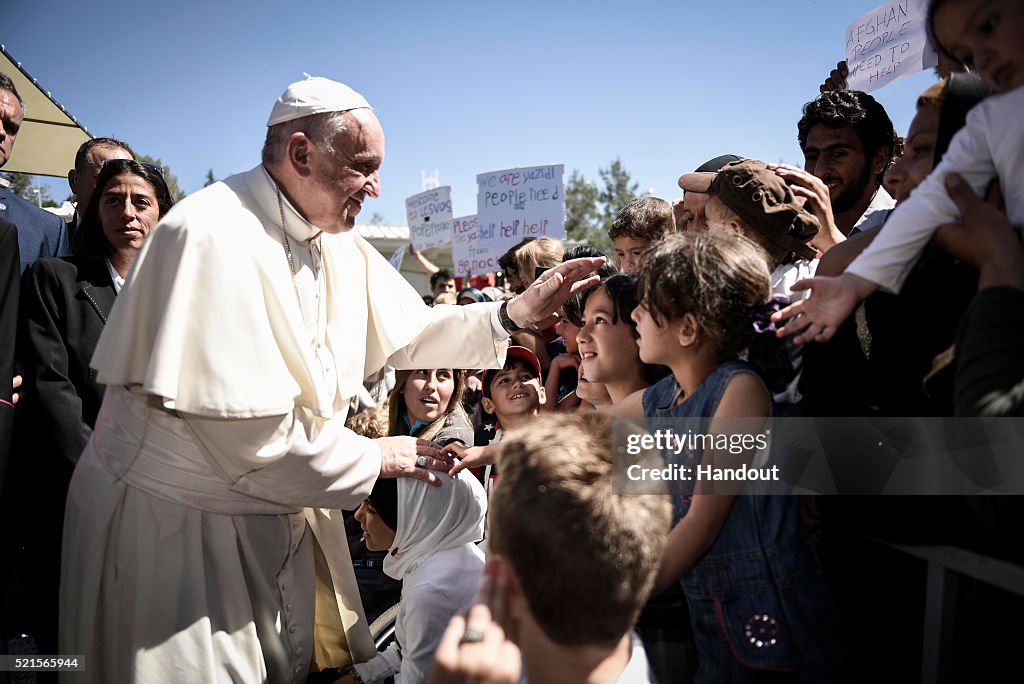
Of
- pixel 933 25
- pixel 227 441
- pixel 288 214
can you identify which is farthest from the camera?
pixel 288 214

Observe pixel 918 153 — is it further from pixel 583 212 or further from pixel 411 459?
pixel 583 212

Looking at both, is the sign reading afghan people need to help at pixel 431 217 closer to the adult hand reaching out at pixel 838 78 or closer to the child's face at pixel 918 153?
the adult hand reaching out at pixel 838 78

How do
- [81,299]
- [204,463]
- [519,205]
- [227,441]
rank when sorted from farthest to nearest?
1. [519,205]
2. [81,299]
3. [204,463]
4. [227,441]

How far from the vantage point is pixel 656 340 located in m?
2.02

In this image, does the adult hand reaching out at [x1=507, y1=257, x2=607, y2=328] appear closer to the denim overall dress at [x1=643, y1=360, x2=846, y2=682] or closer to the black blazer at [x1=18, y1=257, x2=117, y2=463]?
the denim overall dress at [x1=643, y1=360, x2=846, y2=682]

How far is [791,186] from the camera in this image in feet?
7.32

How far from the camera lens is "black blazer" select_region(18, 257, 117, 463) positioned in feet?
10.4

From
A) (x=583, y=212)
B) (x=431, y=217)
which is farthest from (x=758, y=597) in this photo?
(x=583, y=212)

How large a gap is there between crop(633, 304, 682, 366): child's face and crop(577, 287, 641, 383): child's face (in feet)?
2.56

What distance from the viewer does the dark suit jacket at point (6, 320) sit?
2.77m

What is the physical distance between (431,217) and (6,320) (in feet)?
23.3

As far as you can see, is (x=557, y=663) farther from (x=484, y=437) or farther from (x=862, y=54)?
(x=862, y=54)

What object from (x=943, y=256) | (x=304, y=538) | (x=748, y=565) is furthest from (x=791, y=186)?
(x=304, y=538)

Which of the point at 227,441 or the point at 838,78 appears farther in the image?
the point at 838,78
